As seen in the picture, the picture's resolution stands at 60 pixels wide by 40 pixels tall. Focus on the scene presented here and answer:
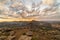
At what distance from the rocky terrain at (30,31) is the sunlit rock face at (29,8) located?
44 cm

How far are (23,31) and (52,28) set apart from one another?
1136 millimetres

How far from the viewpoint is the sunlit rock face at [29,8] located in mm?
4969

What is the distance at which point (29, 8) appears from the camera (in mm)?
5055

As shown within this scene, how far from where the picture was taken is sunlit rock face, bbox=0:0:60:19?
16.3ft

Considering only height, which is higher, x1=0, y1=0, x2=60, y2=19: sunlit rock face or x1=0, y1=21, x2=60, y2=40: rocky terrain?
x1=0, y1=0, x2=60, y2=19: sunlit rock face

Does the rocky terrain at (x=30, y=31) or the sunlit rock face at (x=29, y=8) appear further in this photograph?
the sunlit rock face at (x=29, y=8)

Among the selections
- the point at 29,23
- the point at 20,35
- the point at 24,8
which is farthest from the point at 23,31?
the point at 24,8

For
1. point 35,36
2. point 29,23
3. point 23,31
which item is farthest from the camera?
point 29,23

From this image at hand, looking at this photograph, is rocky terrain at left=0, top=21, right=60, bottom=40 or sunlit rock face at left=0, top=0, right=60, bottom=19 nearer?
rocky terrain at left=0, top=21, right=60, bottom=40

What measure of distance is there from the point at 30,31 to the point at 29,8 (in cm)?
122

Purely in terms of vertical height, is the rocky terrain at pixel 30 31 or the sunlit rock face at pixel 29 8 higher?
the sunlit rock face at pixel 29 8

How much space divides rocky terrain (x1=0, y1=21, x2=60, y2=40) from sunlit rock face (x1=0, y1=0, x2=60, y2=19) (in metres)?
0.44

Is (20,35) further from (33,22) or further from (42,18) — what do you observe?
(42,18)

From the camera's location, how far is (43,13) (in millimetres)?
4992
